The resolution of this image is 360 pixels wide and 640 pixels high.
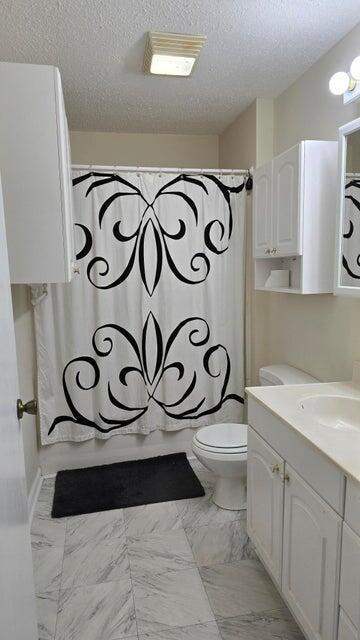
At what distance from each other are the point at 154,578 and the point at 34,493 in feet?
3.18

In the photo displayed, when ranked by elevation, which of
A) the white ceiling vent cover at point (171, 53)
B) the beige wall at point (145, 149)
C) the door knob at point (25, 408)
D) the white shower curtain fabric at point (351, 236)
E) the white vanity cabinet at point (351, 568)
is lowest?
the white vanity cabinet at point (351, 568)

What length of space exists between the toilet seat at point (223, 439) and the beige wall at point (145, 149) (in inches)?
81.7

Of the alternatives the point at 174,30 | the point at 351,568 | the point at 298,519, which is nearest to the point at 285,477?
the point at 298,519

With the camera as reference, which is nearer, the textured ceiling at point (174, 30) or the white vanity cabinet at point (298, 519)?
the white vanity cabinet at point (298, 519)

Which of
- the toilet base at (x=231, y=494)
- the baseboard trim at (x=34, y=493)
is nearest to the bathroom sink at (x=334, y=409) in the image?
the toilet base at (x=231, y=494)

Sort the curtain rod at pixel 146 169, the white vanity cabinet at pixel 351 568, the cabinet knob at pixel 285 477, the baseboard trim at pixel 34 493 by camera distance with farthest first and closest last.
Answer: the curtain rod at pixel 146 169, the baseboard trim at pixel 34 493, the cabinet knob at pixel 285 477, the white vanity cabinet at pixel 351 568

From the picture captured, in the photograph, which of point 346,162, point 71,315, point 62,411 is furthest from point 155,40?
point 62,411

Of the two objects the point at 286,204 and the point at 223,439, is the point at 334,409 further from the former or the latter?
the point at 286,204

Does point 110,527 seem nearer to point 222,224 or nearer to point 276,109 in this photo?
point 222,224

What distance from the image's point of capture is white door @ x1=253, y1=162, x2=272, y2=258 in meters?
2.23

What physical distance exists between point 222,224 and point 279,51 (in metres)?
1.01

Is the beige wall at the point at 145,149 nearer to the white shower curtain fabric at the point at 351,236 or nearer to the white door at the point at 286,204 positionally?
the white door at the point at 286,204

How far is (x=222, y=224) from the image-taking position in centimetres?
271

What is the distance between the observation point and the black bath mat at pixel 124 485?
2.37m
